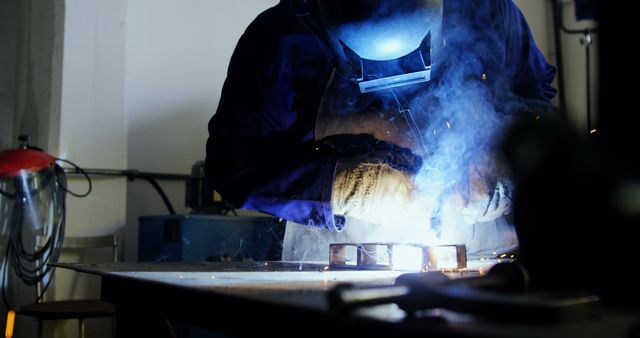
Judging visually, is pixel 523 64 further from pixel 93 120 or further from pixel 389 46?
pixel 93 120

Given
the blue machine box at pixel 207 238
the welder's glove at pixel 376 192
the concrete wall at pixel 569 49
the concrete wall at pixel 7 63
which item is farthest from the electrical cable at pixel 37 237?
the concrete wall at pixel 569 49

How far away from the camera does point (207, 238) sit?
2941 mm

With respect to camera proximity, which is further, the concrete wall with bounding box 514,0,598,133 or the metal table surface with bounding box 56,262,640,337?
the concrete wall with bounding box 514,0,598,133

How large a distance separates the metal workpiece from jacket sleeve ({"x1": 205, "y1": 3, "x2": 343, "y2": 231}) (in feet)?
1.06

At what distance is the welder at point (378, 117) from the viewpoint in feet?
4.34

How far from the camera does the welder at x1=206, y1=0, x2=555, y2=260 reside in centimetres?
132

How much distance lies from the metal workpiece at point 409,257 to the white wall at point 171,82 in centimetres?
218

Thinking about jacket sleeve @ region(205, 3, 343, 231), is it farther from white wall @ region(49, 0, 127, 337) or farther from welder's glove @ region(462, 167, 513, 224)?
white wall @ region(49, 0, 127, 337)

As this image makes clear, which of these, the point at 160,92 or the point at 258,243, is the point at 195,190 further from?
the point at 160,92

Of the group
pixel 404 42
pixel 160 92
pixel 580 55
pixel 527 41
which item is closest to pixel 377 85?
pixel 404 42

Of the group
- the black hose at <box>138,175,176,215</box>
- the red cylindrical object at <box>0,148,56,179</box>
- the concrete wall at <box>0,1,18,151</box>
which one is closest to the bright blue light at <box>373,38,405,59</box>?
the red cylindrical object at <box>0,148,56,179</box>

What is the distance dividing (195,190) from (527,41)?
1.86m

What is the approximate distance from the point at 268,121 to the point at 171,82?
5.39 ft

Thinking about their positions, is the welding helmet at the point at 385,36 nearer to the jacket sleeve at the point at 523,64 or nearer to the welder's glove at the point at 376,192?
the welder's glove at the point at 376,192
